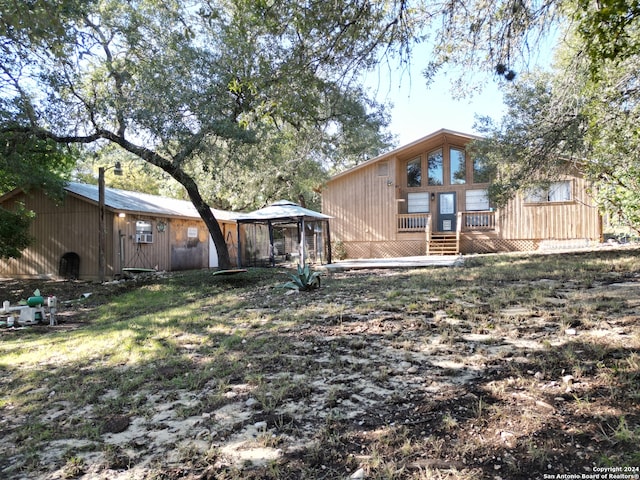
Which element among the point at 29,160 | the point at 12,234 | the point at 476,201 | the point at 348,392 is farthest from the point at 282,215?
the point at 348,392

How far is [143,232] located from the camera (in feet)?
52.1

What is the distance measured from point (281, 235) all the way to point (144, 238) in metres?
8.07

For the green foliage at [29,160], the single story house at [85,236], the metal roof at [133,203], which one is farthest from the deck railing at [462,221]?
the green foliage at [29,160]

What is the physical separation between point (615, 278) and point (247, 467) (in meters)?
6.69

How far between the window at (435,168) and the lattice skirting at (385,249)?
288cm

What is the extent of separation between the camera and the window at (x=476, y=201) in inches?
675

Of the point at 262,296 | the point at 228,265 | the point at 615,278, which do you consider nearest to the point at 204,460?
the point at 262,296

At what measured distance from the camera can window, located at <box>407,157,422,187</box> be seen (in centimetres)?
1823

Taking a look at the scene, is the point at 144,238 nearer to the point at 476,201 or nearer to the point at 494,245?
the point at 476,201

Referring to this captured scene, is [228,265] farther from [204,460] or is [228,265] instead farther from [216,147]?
[204,460]

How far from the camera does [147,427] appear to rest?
2.90 metres

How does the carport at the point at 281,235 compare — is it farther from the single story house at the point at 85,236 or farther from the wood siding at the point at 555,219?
the wood siding at the point at 555,219

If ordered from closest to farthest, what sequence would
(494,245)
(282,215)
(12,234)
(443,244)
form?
(12,234)
(282,215)
(494,245)
(443,244)

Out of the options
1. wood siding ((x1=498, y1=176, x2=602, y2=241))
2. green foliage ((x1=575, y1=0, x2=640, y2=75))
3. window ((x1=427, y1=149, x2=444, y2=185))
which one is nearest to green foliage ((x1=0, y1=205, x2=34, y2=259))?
green foliage ((x1=575, y1=0, x2=640, y2=75))
